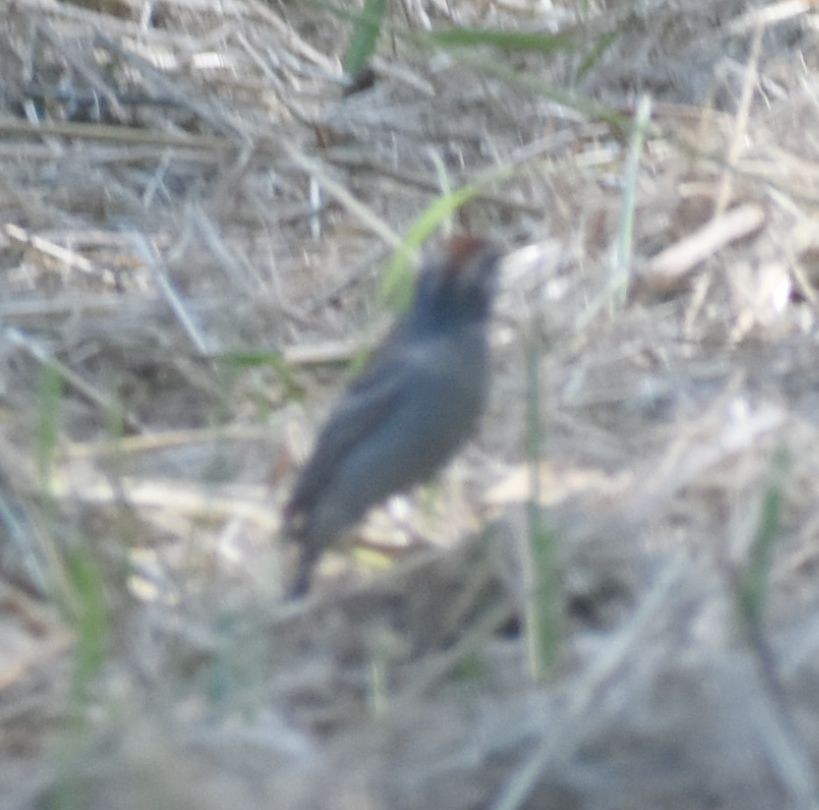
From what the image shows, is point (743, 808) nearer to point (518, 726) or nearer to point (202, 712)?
point (518, 726)

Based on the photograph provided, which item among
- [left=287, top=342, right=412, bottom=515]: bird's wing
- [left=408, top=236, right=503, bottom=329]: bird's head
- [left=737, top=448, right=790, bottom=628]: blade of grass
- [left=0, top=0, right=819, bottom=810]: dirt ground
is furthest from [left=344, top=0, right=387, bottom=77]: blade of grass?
[left=737, top=448, right=790, bottom=628]: blade of grass

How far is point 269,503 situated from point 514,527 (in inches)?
19.9

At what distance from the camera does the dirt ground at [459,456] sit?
7.15 feet

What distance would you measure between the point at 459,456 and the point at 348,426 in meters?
0.42

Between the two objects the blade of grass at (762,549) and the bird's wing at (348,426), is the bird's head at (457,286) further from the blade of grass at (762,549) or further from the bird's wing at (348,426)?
the blade of grass at (762,549)

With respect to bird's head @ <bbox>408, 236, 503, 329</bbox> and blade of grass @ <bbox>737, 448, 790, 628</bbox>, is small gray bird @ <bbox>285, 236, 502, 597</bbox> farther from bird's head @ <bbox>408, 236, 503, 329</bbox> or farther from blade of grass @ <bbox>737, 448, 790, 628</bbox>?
blade of grass @ <bbox>737, 448, 790, 628</bbox>

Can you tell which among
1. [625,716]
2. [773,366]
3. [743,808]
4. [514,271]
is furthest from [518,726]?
[514,271]

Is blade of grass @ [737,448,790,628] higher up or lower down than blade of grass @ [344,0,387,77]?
higher up

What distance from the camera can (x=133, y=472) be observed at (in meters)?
3.13

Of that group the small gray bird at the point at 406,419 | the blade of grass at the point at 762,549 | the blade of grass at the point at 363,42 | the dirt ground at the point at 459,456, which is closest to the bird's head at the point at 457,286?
the small gray bird at the point at 406,419

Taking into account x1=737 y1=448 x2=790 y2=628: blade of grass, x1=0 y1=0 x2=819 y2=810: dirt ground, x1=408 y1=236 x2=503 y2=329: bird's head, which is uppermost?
x1=737 y1=448 x2=790 y2=628: blade of grass

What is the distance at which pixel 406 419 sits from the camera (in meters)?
2.76

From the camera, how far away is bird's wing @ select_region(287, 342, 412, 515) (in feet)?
9.03

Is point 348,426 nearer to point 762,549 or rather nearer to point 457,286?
point 457,286
